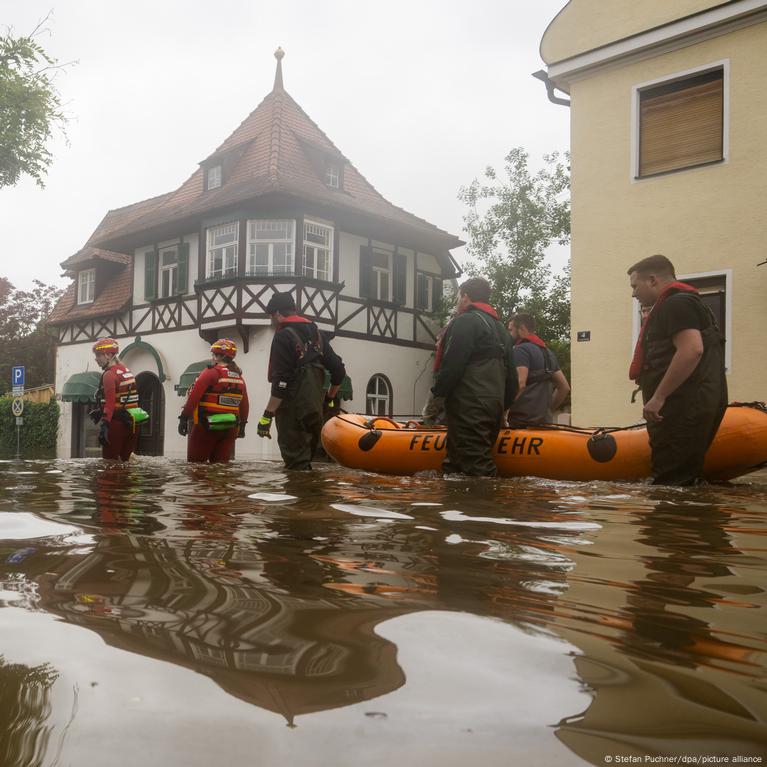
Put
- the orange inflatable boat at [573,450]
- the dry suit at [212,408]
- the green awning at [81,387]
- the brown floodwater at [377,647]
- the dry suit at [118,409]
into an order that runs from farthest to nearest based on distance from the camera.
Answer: the green awning at [81,387] → the dry suit at [118,409] → the dry suit at [212,408] → the orange inflatable boat at [573,450] → the brown floodwater at [377,647]

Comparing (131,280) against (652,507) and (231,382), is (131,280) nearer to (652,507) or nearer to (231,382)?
(231,382)

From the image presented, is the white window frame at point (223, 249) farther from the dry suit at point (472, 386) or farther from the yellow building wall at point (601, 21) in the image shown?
the dry suit at point (472, 386)

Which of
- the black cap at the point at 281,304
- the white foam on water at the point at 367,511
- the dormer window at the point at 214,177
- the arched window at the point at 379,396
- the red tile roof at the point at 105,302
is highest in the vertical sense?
the dormer window at the point at 214,177

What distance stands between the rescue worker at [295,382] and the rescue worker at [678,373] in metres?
2.90

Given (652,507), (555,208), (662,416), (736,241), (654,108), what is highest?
(555,208)

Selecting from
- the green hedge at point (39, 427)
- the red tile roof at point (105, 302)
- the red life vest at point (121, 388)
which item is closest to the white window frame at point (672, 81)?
the red life vest at point (121, 388)

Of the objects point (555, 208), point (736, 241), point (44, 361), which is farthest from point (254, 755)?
point (44, 361)

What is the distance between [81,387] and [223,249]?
6664 millimetres

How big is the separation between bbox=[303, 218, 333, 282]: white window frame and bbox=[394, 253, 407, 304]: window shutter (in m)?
2.57

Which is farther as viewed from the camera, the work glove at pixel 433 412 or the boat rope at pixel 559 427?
the work glove at pixel 433 412

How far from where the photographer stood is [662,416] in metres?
4.98

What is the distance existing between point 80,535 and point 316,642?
1417mm

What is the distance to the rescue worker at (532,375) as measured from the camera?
733cm

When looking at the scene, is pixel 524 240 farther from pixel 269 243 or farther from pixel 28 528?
pixel 28 528
